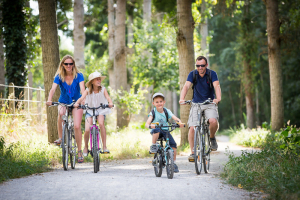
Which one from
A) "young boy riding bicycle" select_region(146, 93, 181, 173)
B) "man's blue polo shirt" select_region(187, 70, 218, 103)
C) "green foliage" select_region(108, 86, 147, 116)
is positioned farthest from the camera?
"green foliage" select_region(108, 86, 147, 116)

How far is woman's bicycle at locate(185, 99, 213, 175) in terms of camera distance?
22.8 feet

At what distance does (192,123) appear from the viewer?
24.0ft

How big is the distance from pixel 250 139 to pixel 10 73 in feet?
37.0

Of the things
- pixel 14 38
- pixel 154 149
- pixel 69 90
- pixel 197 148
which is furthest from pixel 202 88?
pixel 14 38

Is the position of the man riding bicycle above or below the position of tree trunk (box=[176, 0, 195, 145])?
below

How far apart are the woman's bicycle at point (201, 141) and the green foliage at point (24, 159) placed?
10.5 ft

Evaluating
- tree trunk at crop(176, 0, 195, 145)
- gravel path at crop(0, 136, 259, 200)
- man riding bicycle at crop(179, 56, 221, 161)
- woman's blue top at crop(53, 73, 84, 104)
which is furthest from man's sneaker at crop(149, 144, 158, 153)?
tree trunk at crop(176, 0, 195, 145)

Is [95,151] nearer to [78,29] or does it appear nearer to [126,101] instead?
[78,29]

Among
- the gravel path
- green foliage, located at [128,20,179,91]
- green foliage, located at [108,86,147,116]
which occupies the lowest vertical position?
the gravel path

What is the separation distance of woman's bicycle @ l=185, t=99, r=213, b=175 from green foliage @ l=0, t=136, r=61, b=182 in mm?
3207

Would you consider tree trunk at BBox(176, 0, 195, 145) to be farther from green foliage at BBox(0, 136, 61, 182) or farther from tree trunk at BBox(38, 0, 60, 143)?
green foliage at BBox(0, 136, 61, 182)

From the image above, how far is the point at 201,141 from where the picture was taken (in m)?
7.01

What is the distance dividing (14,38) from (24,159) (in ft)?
34.1

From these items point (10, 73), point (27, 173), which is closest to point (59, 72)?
point (27, 173)
